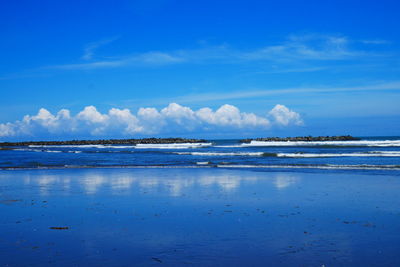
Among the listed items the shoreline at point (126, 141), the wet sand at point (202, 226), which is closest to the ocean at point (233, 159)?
the wet sand at point (202, 226)

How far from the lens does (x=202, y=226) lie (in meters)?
8.12

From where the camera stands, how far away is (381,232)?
7.56 m

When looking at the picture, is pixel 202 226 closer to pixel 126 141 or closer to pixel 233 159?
pixel 233 159

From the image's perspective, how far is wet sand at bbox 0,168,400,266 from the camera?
6.11 m

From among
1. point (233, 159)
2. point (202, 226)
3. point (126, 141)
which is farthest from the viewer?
point (126, 141)

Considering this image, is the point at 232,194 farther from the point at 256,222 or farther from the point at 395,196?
the point at 395,196

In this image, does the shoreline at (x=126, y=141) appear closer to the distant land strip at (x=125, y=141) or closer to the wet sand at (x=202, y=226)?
the distant land strip at (x=125, y=141)

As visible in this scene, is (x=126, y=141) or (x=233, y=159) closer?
(x=233, y=159)

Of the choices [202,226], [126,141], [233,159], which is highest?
[126,141]

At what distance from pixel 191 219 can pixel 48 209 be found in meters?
4.04

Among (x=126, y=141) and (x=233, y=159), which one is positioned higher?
(x=126, y=141)

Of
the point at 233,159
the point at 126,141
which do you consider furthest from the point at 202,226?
the point at 126,141

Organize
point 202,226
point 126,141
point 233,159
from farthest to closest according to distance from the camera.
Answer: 1. point 126,141
2. point 233,159
3. point 202,226

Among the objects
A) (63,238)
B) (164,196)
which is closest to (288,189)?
(164,196)
